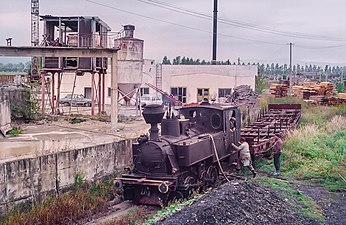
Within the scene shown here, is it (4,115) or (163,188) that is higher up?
(4,115)

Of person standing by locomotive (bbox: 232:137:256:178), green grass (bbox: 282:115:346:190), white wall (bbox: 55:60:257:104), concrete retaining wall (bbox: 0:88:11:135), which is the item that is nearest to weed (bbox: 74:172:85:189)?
person standing by locomotive (bbox: 232:137:256:178)

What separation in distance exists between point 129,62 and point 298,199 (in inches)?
656

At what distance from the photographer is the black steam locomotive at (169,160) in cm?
1277

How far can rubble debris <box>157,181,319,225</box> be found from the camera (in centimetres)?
955

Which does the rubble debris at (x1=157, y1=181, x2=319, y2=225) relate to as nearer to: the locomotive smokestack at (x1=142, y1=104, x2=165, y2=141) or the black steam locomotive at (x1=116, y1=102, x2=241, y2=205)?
the black steam locomotive at (x1=116, y1=102, x2=241, y2=205)

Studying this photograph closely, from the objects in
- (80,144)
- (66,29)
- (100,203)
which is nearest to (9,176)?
(100,203)

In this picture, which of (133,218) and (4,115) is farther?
(4,115)

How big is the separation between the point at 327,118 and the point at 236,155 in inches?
536

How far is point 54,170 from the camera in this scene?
1358 centimetres

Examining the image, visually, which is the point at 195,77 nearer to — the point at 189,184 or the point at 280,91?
the point at 280,91

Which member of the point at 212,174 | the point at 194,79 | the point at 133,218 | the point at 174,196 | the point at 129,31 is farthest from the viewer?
the point at 194,79

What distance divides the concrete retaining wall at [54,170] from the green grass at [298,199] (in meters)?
5.10

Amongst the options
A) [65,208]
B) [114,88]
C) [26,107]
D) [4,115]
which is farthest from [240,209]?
[26,107]

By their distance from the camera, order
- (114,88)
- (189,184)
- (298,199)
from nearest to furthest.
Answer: (298,199)
(189,184)
(114,88)
